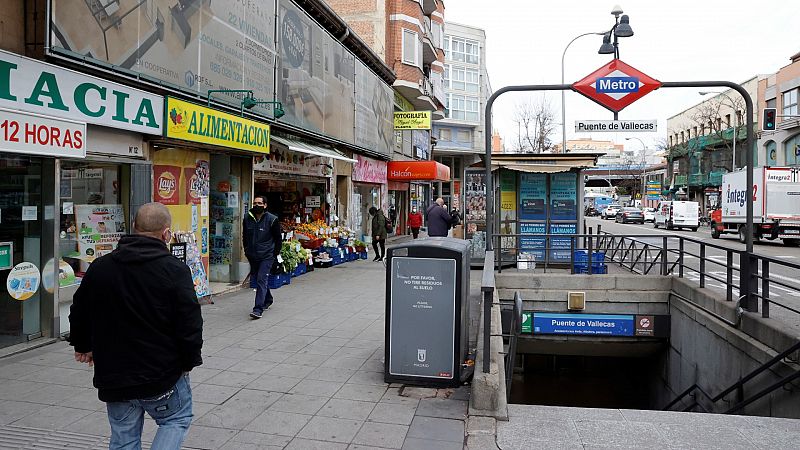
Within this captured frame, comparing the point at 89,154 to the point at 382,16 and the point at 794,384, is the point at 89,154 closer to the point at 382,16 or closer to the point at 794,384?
the point at 794,384

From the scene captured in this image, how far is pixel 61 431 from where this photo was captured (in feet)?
14.1

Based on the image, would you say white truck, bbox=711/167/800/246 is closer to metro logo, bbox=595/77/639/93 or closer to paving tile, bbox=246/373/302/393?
metro logo, bbox=595/77/639/93

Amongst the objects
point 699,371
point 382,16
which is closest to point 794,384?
point 699,371

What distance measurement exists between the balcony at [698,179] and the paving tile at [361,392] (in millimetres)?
55877

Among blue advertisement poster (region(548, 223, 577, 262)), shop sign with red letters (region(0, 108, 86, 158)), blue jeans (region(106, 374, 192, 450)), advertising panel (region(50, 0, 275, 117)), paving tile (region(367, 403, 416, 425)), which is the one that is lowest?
paving tile (region(367, 403, 416, 425))

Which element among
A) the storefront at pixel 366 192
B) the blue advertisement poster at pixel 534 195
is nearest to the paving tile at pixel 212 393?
the blue advertisement poster at pixel 534 195

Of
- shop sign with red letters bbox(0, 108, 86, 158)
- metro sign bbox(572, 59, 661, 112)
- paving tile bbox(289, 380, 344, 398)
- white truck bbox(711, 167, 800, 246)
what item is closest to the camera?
paving tile bbox(289, 380, 344, 398)

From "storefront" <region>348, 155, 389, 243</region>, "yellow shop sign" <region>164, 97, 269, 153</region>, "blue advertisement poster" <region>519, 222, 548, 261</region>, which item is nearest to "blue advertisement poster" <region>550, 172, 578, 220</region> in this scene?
"blue advertisement poster" <region>519, 222, 548, 261</region>

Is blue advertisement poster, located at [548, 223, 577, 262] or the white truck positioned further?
the white truck

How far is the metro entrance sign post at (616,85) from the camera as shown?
334 inches

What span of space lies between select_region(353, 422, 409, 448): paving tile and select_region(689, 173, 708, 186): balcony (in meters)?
56.6

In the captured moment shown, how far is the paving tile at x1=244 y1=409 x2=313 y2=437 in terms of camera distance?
14.5ft

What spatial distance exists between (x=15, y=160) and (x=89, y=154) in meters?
0.84

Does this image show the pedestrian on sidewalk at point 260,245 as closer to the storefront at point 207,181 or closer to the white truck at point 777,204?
the storefront at point 207,181
